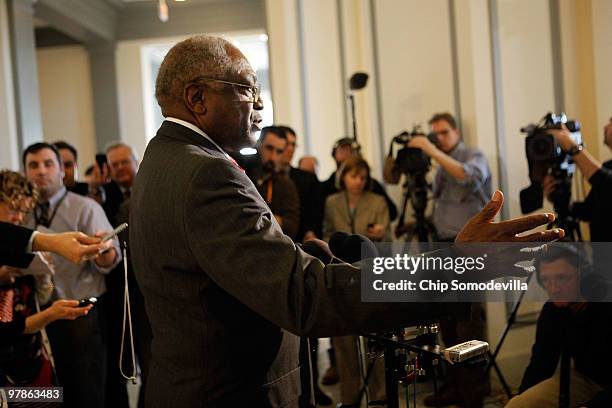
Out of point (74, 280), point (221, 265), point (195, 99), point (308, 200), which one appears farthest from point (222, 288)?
point (308, 200)

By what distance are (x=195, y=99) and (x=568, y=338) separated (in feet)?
4.99

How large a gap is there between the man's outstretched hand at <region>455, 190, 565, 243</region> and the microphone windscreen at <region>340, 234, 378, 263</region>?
226mm

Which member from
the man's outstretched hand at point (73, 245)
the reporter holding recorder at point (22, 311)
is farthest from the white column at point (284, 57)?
the man's outstretched hand at point (73, 245)

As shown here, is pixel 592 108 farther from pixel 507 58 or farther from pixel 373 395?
pixel 373 395

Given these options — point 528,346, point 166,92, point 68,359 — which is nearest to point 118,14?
point 68,359

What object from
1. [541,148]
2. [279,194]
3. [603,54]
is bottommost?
[279,194]

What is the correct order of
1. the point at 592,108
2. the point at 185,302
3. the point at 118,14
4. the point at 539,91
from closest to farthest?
the point at 185,302 < the point at 592,108 < the point at 539,91 < the point at 118,14

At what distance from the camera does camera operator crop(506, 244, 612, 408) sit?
2053 mm

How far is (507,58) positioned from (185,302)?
1.77 meters

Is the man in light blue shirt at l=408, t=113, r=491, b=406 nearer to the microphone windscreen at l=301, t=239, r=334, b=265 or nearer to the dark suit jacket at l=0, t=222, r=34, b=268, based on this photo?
the microphone windscreen at l=301, t=239, r=334, b=265

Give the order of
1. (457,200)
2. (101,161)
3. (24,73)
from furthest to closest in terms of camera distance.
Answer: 1. (24,73)
2. (101,161)
3. (457,200)

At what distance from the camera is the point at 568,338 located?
2.13 m

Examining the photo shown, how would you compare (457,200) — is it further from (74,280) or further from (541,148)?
(74,280)

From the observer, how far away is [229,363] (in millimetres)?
1099
